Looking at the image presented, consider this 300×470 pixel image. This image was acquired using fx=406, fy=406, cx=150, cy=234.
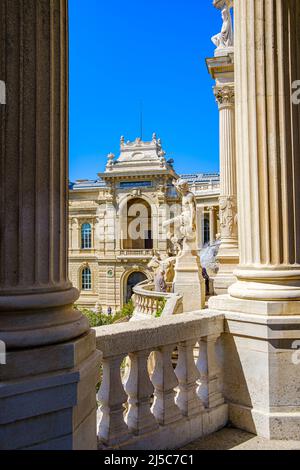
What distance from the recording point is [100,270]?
47.4 meters

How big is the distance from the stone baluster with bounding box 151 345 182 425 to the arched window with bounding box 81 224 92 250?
46.6 meters

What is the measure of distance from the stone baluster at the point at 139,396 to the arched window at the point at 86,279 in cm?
4660

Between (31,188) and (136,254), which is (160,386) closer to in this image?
(31,188)

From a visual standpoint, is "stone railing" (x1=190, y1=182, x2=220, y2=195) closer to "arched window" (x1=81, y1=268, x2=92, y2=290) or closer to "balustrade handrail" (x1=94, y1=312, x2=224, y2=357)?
"arched window" (x1=81, y1=268, x2=92, y2=290)

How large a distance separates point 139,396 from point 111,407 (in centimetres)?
27

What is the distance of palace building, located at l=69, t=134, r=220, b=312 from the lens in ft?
150

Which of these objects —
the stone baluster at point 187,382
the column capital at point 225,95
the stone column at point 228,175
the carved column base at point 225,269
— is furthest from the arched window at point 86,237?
the stone baluster at point 187,382

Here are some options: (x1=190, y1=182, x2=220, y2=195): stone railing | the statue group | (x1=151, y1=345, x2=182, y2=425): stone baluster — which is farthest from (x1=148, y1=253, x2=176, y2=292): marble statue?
(x1=190, y1=182, x2=220, y2=195): stone railing

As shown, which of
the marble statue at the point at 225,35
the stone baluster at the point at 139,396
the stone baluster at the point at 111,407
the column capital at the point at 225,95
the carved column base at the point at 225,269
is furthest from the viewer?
the marble statue at the point at 225,35

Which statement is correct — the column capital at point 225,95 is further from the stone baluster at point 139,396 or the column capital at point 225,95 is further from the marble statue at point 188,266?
the stone baluster at point 139,396

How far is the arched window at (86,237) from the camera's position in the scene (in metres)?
49.8

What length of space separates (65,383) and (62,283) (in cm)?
64
